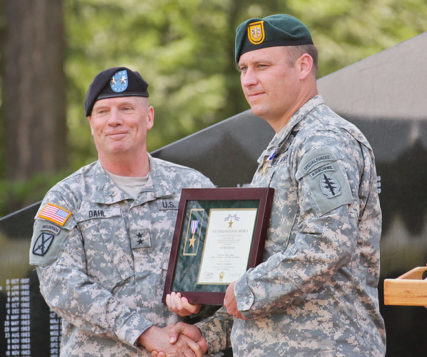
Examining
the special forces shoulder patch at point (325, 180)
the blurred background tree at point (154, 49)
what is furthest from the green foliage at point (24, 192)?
the special forces shoulder patch at point (325, 180)

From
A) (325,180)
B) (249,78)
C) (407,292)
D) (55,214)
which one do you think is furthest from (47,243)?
(407,292)

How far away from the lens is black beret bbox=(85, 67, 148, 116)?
138 inches

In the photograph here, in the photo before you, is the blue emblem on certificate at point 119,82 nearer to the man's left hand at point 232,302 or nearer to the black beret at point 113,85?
the black beret at point 113,85

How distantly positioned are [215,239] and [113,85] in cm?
102

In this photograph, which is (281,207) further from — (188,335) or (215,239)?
(188,335)

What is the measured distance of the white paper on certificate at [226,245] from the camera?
2.76m

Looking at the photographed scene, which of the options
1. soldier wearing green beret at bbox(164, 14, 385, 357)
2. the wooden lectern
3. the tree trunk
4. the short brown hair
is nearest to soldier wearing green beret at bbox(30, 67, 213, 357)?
soldier wearing green beret at bbox(164, 14, 385, 357)

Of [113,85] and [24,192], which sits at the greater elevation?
[113,85]

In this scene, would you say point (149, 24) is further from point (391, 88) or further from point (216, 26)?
point (391, 88)

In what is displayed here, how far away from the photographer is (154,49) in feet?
40.1

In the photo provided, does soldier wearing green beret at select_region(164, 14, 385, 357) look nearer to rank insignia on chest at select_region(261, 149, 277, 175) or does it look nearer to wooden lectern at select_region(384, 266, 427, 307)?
rank insignia on chest at select_region(261, 149, 277, 175)

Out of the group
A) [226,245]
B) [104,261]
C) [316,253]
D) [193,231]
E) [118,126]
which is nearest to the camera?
[316,253]

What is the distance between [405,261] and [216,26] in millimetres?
9282

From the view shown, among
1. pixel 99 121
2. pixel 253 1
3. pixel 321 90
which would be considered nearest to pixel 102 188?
pixel 99 121
